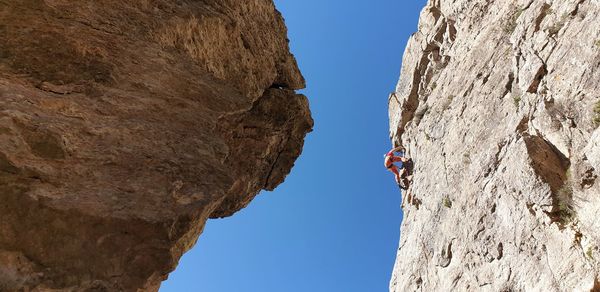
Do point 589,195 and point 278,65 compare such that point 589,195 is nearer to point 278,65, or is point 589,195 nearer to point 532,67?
point 532,67

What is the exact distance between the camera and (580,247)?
9.79m

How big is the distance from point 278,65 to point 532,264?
8722mm

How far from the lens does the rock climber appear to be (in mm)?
24652

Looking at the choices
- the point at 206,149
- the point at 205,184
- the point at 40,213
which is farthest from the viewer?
the point at 206,149

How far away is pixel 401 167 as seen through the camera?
83.8 ft

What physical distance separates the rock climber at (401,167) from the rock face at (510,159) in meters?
1.23

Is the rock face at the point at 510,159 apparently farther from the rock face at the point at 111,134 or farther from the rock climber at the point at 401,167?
the rock face at the point at 111,134

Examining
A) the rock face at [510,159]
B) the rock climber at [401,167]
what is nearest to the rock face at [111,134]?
the rock face at [510,159]

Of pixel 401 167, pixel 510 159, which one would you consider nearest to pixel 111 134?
pixel 510 159

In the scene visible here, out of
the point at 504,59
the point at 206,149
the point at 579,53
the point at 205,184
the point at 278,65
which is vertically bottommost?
the point at 205,184

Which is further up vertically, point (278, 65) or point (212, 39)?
point (278, 65)

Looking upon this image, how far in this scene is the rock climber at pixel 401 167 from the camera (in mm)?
24652

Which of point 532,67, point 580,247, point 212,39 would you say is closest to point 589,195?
point 580,247

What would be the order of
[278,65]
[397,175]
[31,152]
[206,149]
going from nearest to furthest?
[31,152] → [206,149] → [278,65] → [397,175]
